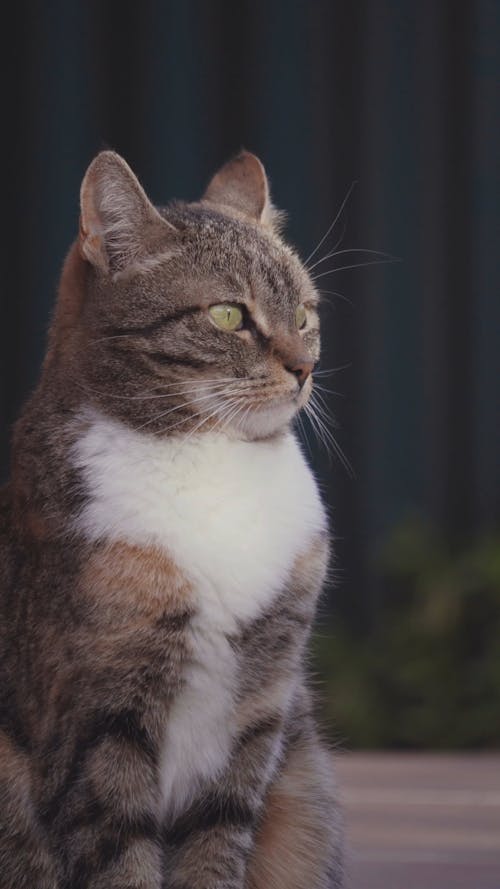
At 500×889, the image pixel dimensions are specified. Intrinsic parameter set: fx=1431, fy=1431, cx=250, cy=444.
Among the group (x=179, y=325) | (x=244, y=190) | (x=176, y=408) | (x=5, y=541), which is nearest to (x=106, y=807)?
(x=5, y=541)

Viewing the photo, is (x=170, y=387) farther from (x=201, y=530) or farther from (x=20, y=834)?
(x=20, y=834)

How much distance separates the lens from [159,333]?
85.2 inches

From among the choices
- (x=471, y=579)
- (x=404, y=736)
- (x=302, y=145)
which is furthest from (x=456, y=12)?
(x=404, y=736)

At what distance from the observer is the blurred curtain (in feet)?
16.1

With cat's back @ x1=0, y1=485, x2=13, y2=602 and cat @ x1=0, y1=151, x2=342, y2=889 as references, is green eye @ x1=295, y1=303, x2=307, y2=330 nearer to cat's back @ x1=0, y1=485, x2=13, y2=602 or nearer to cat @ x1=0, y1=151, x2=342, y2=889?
cat @ x1=0, y1=151, x2=342, y2=889

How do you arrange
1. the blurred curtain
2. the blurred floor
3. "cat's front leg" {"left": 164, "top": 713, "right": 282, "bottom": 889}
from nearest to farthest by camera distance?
"cat's front leg" {"left": 164, "top": 713, "right": 282, "bottom": 889} < the blurred floor < the blurred curtain

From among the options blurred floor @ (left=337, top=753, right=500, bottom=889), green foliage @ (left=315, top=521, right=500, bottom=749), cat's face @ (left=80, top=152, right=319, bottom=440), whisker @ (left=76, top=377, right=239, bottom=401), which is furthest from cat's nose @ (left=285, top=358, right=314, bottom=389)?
green foliage @ (left=315, top=521, right=500, bottom=749)

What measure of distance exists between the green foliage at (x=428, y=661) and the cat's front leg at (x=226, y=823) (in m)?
2.34

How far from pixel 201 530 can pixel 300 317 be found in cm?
45

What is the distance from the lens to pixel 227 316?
2201mm

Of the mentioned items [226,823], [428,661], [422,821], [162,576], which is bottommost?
[428,661]

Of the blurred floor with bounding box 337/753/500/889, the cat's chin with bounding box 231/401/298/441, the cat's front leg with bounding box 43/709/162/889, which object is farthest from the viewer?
the blurred floor with bounding box 337/753/500/889

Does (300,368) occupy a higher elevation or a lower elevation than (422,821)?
higher

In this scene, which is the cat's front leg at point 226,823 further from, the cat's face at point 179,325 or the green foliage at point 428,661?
the green foliage at point 428,661
